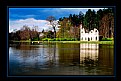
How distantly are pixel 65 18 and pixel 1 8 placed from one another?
0.64 metres

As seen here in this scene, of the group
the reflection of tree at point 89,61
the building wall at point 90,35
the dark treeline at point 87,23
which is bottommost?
the reflection of tree at point 89,61

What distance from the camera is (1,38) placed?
7.41 ft

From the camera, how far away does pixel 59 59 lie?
2445mm

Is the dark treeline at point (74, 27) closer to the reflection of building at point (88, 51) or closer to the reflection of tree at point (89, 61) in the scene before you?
the reflection of building at point (88, 51)

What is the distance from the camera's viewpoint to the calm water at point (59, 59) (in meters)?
2.37

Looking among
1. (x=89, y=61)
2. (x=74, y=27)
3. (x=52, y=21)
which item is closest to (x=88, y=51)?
(x=89, y=61)

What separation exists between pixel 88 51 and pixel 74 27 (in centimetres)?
28

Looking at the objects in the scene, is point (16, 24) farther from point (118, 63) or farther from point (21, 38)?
point (118, 63)

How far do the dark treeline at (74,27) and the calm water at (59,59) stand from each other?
0.09 m

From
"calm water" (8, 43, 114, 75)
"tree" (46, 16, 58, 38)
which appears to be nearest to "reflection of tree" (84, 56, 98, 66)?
"calm water" (8, 43, 114, 75)
